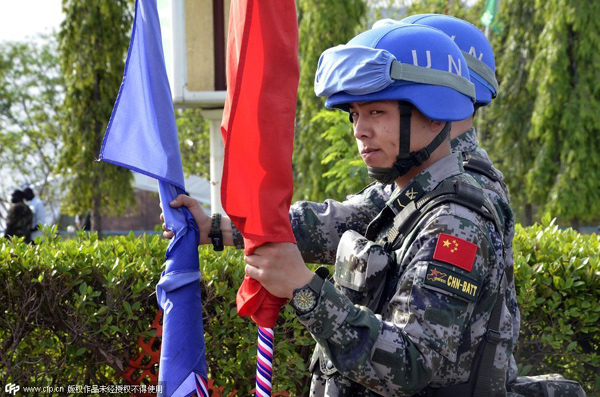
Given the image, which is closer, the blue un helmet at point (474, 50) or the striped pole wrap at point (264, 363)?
the striped pole wrap at point (264, 363)

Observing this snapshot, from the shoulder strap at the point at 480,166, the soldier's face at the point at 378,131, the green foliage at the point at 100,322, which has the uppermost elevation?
the soldier's face at the point at 378,131

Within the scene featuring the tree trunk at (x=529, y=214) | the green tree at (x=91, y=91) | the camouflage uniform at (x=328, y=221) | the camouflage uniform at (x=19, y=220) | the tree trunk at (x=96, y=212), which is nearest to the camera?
the camouflage uniform at (x=328, y=221)

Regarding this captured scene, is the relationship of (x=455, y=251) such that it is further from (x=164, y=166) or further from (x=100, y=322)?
(x=100, y=322)

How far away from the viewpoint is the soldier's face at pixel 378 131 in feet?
6.74

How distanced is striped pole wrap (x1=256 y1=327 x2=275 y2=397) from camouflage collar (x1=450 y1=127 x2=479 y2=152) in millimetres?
957

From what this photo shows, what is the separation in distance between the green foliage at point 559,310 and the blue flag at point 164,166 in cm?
190

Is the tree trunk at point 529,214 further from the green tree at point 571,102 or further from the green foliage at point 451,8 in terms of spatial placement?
the green foliage at point 451,8

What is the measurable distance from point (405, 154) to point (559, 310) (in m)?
2.15

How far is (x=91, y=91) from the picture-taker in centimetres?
1612

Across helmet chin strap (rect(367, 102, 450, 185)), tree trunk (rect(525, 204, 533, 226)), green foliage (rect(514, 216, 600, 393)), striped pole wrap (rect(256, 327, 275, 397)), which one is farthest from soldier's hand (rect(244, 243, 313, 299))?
tree trunk (rect(525, 204, 533, 226))

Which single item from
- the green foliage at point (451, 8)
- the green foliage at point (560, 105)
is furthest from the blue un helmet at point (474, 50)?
the green foliage at point (560, 105)

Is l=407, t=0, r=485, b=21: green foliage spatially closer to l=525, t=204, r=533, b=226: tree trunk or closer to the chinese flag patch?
l=525, t=204, r=533, b=226: tree trunk

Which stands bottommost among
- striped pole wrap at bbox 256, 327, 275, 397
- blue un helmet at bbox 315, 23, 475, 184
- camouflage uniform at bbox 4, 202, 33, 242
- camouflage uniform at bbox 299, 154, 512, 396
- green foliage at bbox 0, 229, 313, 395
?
camouflage uniform at bbox 4, 202, 33, 242

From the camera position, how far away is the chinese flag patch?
1.89 meters
